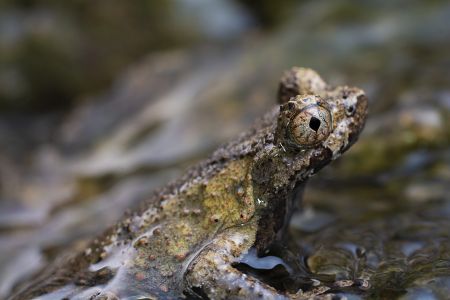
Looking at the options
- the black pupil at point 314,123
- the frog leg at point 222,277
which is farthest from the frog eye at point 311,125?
the frog leg at point 222,277

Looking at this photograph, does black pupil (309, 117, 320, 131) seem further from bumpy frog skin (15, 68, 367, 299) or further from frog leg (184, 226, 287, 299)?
frog leg (184, 226, 287, 299)

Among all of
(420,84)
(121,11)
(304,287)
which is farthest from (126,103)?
(304,287)

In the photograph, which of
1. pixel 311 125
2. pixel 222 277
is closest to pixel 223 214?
pixel 222 277

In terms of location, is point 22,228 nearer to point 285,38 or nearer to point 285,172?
point 285,172

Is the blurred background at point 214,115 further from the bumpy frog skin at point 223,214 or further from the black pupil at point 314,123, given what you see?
the black pupil at point 314,123

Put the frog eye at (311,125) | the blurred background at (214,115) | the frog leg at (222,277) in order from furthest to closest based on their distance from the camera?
the blurred background at (214,115) < the frog eye at (311,125) < the frog leg at (222,277)

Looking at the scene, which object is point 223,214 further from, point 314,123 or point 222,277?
point 314,123
